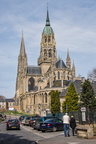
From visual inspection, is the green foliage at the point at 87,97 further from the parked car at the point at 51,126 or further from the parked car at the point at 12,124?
the parked car at the point at 51,126

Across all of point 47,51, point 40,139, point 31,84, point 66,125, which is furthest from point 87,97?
point 47,51

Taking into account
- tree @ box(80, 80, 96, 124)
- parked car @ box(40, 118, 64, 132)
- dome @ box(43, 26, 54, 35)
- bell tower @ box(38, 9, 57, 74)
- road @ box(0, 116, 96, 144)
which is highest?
dome @ box(43, 26, 54, 35)

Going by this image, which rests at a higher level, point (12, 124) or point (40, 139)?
point (12, 124)

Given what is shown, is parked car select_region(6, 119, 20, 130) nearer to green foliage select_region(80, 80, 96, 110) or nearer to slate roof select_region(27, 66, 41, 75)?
green foliage select_region(80, 80, 96, 110)

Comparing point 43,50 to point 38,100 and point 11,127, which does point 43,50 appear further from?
point 11,127

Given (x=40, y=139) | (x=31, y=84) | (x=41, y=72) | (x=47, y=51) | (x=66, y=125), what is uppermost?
(x=47, y=51)

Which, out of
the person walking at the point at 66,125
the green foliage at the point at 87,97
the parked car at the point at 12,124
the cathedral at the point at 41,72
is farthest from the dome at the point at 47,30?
the person walking at the point at 66,125

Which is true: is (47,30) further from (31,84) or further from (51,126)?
(51,126)

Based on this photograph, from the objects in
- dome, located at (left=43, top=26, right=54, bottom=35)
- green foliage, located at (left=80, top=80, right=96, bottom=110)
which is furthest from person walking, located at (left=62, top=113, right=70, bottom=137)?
dome, located at (left=43, top=26, right=54, bottom=35)

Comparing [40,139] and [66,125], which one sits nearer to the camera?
[40,139]

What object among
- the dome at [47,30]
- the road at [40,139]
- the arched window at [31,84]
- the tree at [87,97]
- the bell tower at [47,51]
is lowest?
the road at [40,139]

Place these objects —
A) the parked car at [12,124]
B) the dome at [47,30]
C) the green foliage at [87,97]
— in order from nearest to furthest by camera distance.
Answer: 1. the parked car at [12,124]
2. the green foliage at [87,97]
3. the dome at [47,30]

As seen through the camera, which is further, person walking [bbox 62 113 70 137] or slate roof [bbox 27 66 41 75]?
slate roof [bbox 27 66 41 75]

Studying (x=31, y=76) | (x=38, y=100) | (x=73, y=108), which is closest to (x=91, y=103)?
(x=73, y=108)
